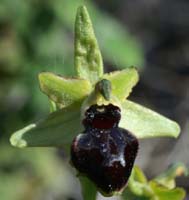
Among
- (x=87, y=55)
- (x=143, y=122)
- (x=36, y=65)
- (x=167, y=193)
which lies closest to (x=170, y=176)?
(x=167, y=193)

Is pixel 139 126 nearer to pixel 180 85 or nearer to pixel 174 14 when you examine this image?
pixel 180 85

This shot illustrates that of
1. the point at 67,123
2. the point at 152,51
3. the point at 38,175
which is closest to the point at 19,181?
the point at 38,175

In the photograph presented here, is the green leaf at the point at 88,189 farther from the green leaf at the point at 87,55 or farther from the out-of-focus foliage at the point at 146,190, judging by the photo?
the green leaf at the point at 87,55

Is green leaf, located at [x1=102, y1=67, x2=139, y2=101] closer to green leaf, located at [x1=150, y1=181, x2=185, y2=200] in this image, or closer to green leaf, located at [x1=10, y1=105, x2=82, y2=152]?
green leaf, located at [x1=10, y1=105, x2=82, y2=152]

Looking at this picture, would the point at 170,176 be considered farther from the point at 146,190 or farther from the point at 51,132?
the point at 51,132

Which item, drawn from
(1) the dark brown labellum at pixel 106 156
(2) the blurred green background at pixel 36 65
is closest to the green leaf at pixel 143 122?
(1) the dark brown labellum at pixel 106 156

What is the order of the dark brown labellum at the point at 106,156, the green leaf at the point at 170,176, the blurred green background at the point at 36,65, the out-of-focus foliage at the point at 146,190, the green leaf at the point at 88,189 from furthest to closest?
1. the blurred green background at the point at 36,65
2. the green leaf at the point at 170,176
3. the out-of-focus foliage at the point at 146,190
4. the green leaf at the point at 88,189
5. the dark brown labellum at the point at 106,156

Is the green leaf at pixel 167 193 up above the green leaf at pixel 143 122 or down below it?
below

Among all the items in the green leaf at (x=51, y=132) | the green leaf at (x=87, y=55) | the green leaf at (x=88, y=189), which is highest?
the green leaf at (x=87, y=55)
